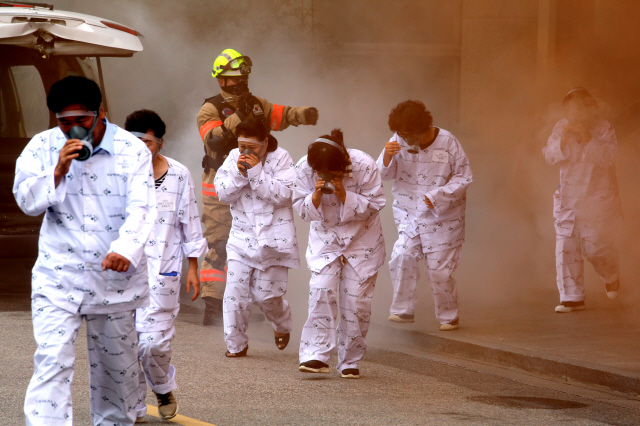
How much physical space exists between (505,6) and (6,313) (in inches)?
214

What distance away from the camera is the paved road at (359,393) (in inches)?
189

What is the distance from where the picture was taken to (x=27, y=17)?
7535 millimetres

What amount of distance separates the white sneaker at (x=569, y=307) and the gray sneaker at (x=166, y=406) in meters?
3.76

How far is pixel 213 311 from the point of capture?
7504 millimetres

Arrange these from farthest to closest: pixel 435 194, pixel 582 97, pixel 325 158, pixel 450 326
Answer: pixel 582 97
pixel 450 326
pixel 435 194
pixel 325 158

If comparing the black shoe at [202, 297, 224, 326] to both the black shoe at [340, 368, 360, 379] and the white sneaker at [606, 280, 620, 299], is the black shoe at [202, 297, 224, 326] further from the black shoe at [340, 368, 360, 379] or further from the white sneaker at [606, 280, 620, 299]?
the white sneaker at [606, 280, 620, 299]

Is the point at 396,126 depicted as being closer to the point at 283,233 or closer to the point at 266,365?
the point at 283,233

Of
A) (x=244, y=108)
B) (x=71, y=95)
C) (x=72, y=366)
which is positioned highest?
(x=244, y=108)

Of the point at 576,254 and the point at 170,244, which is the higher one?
the point at 170,244

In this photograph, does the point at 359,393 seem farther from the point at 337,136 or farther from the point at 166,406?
the point at 337,136

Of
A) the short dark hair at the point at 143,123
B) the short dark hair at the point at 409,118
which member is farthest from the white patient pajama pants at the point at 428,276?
the short dark hair at the point at 143,123

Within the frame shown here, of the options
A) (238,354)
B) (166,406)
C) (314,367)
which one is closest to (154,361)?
(166,406)

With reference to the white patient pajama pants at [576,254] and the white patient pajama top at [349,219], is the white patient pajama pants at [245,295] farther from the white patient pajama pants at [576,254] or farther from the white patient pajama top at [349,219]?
the white patient pajama pants at [576,254]

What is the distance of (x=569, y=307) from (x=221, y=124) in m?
2.95
